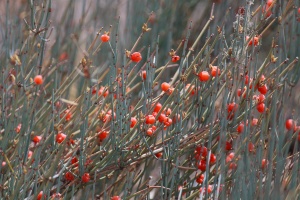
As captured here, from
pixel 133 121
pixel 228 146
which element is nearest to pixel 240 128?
pixel 228 146

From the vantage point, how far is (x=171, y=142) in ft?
6.93

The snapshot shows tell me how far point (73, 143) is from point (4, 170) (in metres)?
0.27

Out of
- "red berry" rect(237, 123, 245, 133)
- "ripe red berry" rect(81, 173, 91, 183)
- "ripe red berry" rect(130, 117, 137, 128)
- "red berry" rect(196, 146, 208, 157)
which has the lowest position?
"ripe red berry" rect(81, 173, 91, 183)

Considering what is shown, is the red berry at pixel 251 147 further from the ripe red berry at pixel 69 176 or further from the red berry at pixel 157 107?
the ripe red berry at pixel 69 176

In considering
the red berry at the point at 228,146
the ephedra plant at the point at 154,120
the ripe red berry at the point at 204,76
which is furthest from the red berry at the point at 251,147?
the ripe red berry at the point at 204,76

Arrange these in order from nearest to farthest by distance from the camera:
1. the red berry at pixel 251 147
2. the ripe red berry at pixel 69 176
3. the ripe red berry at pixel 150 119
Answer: the red berry at pixel 251 147 < the ripe red berry at pixel 150 119 < the ripe red berry at pixel 69 176

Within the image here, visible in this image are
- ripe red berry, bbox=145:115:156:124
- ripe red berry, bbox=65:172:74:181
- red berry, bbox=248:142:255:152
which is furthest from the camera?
ripe red berry, bbox=65:172:74:181

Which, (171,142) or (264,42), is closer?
(171,142)

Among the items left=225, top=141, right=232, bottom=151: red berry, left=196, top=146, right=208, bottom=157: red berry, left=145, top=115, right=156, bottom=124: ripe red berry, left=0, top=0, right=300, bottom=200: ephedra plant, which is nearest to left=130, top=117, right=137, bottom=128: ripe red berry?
left=0, top=0, right=300, bottom=200: ephedra plant

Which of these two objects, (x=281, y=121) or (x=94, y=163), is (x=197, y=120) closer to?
(x=94, y=163)

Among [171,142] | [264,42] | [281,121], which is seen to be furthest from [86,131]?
[264,42]

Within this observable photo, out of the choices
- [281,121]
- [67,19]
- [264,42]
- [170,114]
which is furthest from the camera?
[264,42]

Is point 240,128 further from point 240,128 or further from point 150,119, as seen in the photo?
point 150,119

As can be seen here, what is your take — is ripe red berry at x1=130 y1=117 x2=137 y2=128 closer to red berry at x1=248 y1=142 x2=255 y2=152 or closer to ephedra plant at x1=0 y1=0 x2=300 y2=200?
ephedra plant at x1=0 y1=0 x2=300 y2=200
